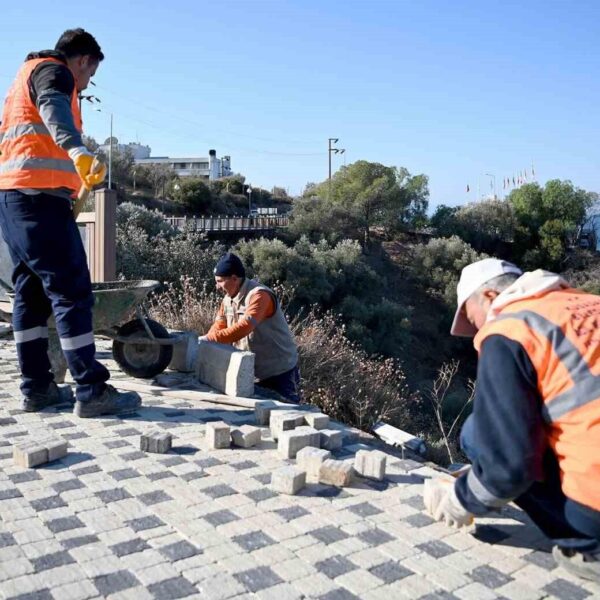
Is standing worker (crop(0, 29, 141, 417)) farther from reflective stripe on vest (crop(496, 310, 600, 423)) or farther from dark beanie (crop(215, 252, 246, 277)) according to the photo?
reflective stripe on vest (crop(496, 310, 600, 423))

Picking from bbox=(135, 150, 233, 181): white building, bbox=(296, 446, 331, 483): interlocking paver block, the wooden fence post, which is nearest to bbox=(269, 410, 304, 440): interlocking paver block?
bbox=(296, 446, 331, 483): interlocking paver block

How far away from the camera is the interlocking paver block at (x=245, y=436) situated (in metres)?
3.49

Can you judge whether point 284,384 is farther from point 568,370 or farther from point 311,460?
point 568,370

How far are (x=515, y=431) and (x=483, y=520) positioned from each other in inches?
32.7

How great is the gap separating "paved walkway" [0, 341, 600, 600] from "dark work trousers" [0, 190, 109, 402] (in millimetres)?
560

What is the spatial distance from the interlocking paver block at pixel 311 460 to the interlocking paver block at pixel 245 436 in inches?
14.9

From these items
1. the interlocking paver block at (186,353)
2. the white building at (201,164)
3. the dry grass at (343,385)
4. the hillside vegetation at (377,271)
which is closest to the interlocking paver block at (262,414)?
the interlocking paver block at (186,353)

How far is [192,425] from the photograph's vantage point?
12.7 ft

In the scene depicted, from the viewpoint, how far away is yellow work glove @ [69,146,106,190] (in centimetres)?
344

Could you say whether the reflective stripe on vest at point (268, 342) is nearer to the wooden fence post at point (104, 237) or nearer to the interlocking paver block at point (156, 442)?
the interlocking paver block at point (156, 442)

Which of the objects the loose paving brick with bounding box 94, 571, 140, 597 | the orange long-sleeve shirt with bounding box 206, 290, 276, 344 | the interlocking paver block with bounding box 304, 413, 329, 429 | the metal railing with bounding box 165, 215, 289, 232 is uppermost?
the metal railing with bounding box 165, 215, 289, 232

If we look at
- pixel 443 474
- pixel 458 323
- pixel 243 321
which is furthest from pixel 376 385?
pixel 458 323

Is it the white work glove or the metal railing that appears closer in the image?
the white work glove

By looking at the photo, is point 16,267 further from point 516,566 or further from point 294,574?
point 516,566
